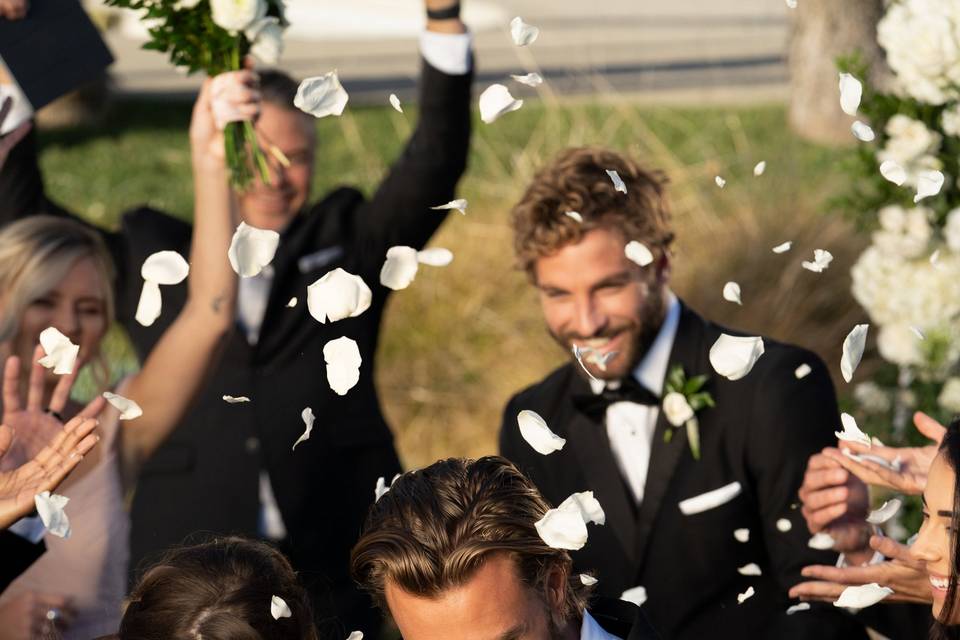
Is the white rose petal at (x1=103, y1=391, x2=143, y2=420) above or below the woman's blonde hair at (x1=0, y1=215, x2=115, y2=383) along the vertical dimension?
above

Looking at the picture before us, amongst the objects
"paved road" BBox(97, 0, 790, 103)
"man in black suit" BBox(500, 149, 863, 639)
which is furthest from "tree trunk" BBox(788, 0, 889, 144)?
"man in black suit" BBox(500, 149, 863, 639)

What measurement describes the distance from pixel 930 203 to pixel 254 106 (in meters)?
2.61

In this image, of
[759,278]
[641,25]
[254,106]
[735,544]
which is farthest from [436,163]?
[641,25]

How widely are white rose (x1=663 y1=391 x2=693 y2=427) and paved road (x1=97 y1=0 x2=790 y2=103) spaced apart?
431 inches

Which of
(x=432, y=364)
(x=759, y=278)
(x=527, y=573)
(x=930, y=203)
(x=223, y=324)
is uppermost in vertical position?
(x=527, y=573)

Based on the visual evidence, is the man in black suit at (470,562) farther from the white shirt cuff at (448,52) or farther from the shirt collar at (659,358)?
the white shirt cuff at (448,52)

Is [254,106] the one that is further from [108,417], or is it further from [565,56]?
[565,56]

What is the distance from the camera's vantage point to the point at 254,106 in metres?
4.16

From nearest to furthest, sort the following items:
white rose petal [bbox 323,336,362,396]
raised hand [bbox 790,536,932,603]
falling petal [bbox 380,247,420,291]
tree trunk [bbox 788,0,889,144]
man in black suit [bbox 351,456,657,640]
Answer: man in black suit [bbox 351,456,657,640]
raised hand [bbox 790,536,932,603]
white rose petal [bbox 323,336,362,396]
falling petal [bbox 380,247,420,291]
tree trunk [bbox 788,0,889,144]

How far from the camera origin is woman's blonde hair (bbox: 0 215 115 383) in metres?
4.23

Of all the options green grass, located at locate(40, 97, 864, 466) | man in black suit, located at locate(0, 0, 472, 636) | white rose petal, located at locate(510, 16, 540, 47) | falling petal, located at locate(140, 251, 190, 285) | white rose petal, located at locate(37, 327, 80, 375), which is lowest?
green grass, located at locate(40, 97, 864, 466)

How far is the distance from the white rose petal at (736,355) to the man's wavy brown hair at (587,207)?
0.57m

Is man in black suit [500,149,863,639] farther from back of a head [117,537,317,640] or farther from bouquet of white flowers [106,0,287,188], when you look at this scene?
back of a head [117,537,317,640]

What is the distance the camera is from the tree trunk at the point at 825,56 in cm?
1354
